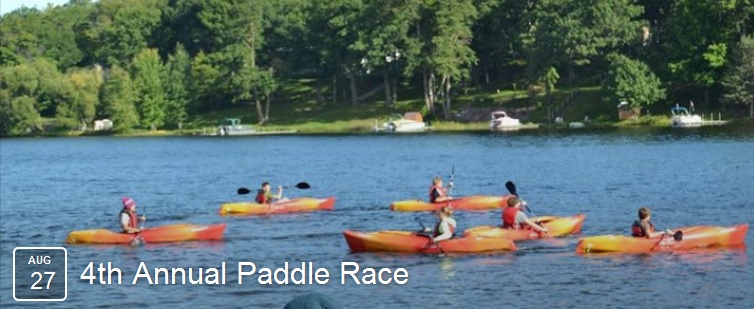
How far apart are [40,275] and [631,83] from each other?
72123mm

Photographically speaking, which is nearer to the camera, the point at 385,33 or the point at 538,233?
the point at 538,233

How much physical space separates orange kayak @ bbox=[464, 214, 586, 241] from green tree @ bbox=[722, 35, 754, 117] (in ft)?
194

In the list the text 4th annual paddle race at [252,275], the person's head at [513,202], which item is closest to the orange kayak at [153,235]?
the text 4th annual paddle race at [252,275]

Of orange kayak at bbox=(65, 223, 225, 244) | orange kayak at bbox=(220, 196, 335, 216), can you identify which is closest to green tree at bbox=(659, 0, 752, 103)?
orange kayak at bbox=(220, 196, 335, 216)

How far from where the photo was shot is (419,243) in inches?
1355

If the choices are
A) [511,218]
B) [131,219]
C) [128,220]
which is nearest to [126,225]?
[128,220]

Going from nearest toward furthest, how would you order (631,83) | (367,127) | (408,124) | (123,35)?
(631,83)
(408,124)
(367,127)
(123,35)

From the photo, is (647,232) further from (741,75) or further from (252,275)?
(741,75)

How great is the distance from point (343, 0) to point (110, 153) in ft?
99.3

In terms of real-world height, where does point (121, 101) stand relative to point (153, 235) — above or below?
above

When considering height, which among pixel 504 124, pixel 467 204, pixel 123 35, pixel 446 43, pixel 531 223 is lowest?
pixel 467 204

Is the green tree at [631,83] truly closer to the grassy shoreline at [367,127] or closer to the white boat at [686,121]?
the grassy shoreline at [367,127]

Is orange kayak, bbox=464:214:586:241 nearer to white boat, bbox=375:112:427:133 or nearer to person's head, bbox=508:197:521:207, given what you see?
person's head, bbox=508:197:521:207

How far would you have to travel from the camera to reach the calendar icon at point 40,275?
30141 mm
